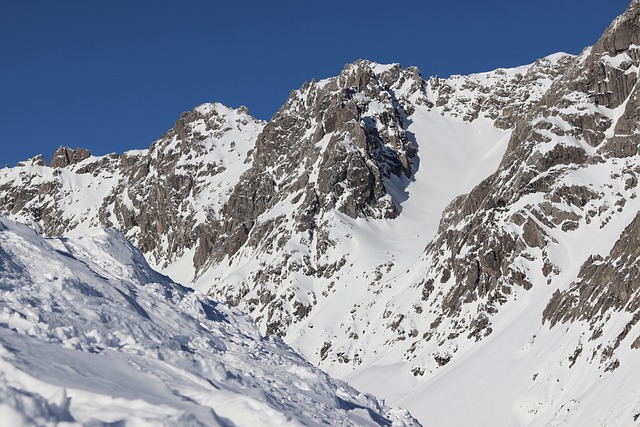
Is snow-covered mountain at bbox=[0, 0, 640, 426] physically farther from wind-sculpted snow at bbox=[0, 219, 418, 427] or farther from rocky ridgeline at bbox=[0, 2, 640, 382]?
wind-sculpted snow at bbox=[0, 219, 418, 427]

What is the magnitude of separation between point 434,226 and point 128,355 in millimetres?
104243

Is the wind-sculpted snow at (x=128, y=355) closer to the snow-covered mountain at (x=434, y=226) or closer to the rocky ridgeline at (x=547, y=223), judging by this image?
the snow-covered mountain at (x=434, y=226)

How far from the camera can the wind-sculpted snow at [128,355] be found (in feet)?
39.8

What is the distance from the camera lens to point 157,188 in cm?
17100

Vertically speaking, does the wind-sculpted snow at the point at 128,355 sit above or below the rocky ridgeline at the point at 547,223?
below

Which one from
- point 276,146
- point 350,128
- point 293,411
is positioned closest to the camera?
point 293,411

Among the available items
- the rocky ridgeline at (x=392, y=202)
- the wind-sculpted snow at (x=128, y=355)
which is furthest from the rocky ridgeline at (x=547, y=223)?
the wind-sculpted snow at (x=128, y=355)

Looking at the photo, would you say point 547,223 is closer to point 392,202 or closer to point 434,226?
point 434,226

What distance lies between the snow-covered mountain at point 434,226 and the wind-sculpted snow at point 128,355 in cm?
2348

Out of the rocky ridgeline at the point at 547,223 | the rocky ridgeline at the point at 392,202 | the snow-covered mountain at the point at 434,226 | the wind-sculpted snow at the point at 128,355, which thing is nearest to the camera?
the wind-sculpted snow at the point at 128,355

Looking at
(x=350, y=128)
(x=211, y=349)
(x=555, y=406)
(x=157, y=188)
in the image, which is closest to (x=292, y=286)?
(x=350, y=128)

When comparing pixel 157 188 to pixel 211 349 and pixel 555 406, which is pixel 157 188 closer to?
pixel 555 406

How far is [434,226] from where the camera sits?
118938mm

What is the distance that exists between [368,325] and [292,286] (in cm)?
1887
